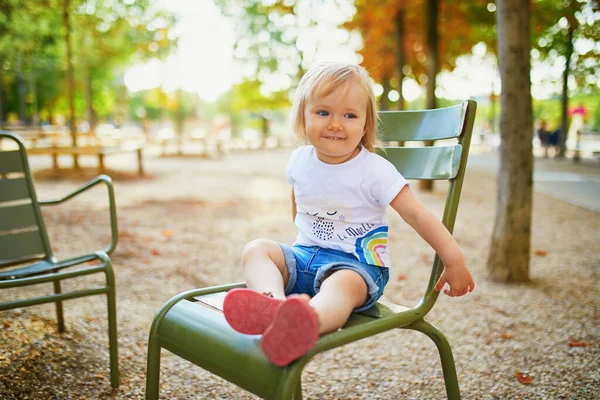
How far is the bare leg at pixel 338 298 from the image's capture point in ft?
4.92

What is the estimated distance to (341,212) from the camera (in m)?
1.83

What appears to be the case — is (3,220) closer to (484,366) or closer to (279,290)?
(279,290)

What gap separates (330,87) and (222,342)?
85 centimetres

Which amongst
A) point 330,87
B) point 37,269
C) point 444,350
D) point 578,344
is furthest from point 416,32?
point 444,350

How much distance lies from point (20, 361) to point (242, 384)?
1.76 meters

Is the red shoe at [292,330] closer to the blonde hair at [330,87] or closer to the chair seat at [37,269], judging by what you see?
the blonde hair at [330,87]

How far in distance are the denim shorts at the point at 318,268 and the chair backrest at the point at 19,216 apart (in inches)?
62.7

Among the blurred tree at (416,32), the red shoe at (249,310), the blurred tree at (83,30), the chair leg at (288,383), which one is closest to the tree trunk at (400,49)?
the blurred tree at (416,32)

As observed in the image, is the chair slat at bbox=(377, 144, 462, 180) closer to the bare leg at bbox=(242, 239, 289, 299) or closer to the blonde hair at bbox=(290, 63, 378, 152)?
the blonde hair at bbox=(290, 63, 378, 152)

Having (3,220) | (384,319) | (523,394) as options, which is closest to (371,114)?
(384,319)

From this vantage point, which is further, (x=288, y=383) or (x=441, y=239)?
(x=441, y=239)

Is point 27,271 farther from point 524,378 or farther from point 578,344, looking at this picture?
point 578,344

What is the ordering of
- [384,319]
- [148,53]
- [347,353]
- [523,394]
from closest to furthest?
[384,319], [523,394], [347,353], [148,53]

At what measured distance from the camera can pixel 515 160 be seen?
14.0 ft
